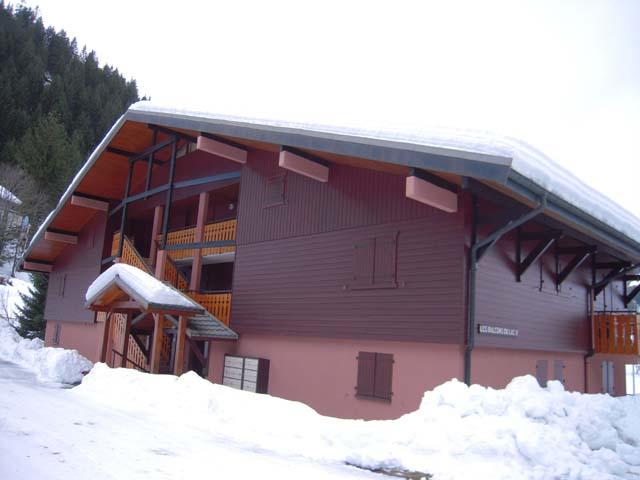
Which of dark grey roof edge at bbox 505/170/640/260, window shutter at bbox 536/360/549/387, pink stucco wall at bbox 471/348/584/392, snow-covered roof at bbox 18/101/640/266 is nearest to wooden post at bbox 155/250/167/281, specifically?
snow-covered roof at bbox 18/101/640/266

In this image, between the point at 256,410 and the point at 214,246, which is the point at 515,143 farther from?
the point at 214,246

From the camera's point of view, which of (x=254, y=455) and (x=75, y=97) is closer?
(x=254, y=455)

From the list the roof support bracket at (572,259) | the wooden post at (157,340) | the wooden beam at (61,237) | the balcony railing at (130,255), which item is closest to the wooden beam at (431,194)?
the roof support bracket at (572,259)

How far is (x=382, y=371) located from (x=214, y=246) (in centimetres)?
A: 789

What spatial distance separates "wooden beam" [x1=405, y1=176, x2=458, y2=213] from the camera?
10452 mm

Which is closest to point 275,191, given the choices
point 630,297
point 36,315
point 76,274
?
point 630,297

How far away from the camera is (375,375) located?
40.7 ft

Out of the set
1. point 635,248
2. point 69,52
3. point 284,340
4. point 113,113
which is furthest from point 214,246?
point 69,52

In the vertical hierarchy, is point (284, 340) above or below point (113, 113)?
below

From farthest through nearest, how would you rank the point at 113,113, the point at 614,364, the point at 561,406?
the point at 113,113, the point at 614,364, the point at 561,406

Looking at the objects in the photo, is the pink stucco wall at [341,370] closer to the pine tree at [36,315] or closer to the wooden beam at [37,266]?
the wooden beam at [37,266]

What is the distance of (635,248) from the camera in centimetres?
1432

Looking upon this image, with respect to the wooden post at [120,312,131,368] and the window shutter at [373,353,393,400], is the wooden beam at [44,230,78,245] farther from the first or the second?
the window shutter at [373,353,393,400]

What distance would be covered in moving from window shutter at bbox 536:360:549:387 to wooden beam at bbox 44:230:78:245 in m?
22.3
